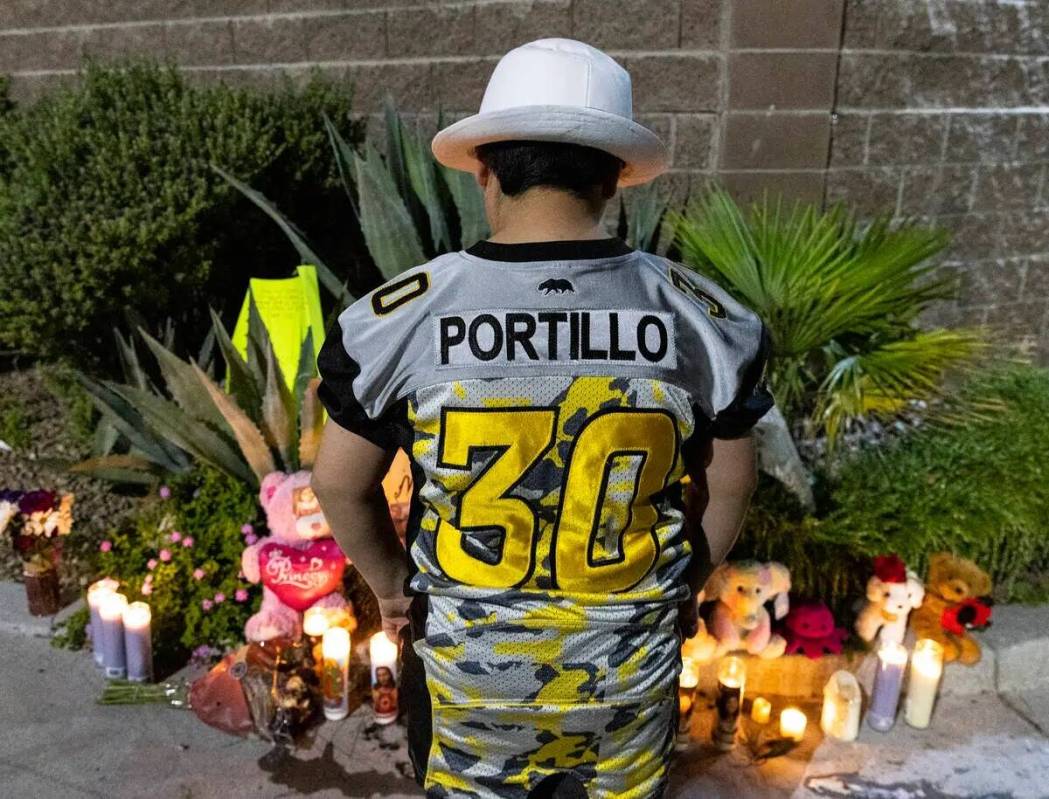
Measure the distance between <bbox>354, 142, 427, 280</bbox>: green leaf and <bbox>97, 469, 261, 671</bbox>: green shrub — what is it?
114cm

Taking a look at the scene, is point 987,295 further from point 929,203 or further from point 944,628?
point 944,628

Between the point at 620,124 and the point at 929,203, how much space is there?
4171mm

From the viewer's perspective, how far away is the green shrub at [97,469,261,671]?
3.52 m

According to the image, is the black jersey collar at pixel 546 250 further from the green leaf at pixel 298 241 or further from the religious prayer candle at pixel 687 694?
the green leaf at pixel 298 241

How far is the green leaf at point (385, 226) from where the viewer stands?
389cm

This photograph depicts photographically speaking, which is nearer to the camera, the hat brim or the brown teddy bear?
the hat brim

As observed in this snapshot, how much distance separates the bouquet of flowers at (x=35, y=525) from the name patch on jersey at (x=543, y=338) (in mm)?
2927

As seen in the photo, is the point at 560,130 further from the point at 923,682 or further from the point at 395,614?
the point at 923,682

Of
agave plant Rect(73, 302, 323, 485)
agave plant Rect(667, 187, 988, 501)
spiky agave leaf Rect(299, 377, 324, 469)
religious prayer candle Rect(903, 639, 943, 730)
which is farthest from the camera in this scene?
agave plant Rect(667, 187, 988, 501)

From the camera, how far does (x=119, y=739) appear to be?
3.11m

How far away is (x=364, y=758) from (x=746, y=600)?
4.51 feet

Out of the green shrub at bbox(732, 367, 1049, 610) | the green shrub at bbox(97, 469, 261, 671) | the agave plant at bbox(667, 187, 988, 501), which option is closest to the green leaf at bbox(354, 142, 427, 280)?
the green shrub at bbox(97, 469, 261, 671)

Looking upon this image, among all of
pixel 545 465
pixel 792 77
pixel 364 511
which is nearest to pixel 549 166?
pixel 545 465

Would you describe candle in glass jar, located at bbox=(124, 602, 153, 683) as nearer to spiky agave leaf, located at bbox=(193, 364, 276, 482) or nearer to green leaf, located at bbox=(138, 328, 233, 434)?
spiky agave leaf, located at bbox=(193, 364, 276, 482)
